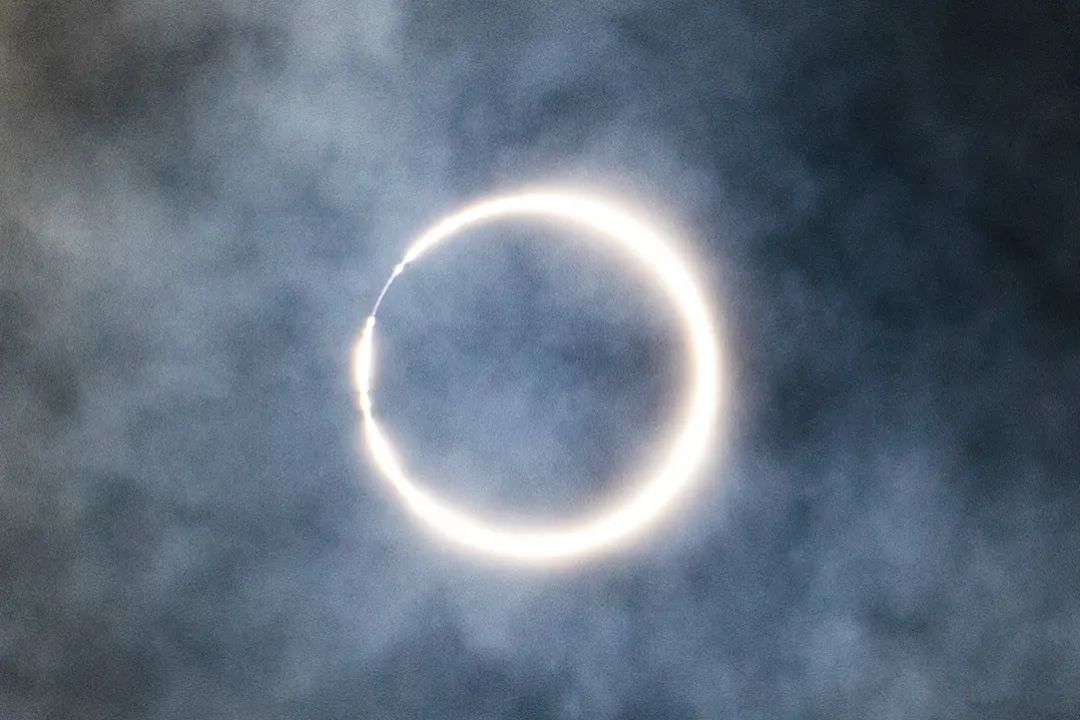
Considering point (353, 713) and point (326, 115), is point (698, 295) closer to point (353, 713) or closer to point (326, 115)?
point (326, 115)

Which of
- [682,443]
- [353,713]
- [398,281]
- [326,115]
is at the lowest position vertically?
[353,713]

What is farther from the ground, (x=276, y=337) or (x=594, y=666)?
(x=276, y=337)

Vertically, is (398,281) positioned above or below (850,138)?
below

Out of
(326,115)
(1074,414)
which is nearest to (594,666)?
(1074,414)

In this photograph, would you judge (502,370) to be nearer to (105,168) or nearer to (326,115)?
(326,115)

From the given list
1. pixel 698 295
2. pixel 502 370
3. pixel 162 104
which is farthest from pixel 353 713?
pixel 162 104

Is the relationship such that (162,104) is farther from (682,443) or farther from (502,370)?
(682,443)
